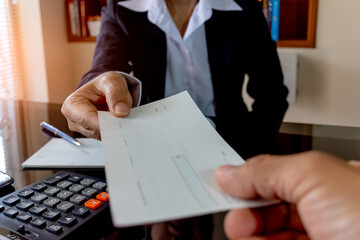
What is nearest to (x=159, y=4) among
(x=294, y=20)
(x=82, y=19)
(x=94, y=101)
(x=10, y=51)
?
(x=94, y=101)

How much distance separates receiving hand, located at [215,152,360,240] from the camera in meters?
0.31

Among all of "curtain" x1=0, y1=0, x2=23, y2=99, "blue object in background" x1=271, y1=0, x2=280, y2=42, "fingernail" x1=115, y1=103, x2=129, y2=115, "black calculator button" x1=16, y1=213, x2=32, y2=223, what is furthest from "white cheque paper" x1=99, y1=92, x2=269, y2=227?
"curtain" x1=0, y1=0, x2=23, y2=99

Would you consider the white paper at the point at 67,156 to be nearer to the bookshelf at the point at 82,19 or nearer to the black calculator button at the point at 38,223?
the black calculator button at the point at 38,223

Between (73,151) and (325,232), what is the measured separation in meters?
0.51

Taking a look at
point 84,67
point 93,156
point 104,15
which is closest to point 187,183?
point 93,156

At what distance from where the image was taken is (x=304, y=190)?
33cm

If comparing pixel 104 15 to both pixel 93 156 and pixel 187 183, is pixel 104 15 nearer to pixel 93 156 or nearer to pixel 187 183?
pixel 93 156

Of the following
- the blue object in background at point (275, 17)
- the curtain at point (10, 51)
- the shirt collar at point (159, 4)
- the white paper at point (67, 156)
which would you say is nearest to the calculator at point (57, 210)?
the white paper at point (67, 156)

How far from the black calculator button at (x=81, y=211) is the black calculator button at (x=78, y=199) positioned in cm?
1

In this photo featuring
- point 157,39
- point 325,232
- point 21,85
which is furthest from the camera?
point 21,85

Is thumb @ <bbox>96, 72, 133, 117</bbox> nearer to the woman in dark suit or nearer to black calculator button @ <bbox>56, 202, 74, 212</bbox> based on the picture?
black calculator button @ <bbox>56, 202, 74, 212</bbox>

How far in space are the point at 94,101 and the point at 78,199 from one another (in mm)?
329

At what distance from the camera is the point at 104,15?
1278 millimetres

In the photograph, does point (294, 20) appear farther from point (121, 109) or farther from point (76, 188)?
point (76, 188)
